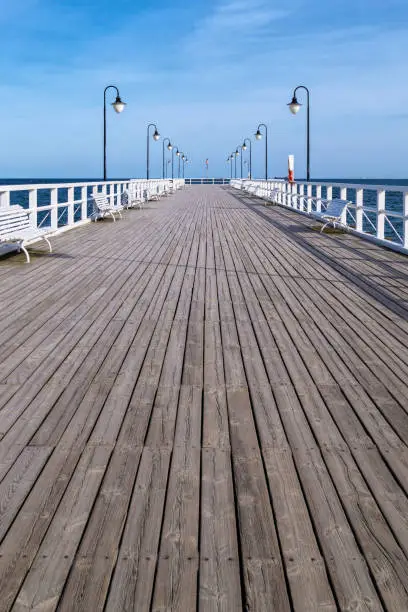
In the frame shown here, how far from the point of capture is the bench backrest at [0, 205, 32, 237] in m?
8.34

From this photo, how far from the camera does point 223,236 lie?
1269cm

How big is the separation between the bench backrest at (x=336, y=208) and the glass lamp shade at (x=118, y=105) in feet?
32.3

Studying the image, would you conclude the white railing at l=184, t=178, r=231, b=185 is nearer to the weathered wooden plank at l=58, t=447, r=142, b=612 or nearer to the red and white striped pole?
the red and white striped pole

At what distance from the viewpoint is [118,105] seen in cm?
2148

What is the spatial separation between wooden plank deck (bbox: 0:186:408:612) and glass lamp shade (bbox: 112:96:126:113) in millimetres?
16017

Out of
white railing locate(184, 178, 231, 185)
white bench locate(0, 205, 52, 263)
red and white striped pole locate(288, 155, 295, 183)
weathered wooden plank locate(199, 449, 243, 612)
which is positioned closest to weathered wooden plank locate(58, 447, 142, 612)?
weathered wooden plank locate(199, 449, 243, 612)

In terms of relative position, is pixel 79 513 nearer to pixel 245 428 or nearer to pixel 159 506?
pixel 159 506

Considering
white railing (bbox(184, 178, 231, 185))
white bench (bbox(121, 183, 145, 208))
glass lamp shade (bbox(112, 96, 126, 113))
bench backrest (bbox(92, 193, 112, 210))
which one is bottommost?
bench backrest (bbox(92, 193, 112, 210))

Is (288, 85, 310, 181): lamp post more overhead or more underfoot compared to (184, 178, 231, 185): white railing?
more underfoot

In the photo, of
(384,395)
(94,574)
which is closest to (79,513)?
(94,574)

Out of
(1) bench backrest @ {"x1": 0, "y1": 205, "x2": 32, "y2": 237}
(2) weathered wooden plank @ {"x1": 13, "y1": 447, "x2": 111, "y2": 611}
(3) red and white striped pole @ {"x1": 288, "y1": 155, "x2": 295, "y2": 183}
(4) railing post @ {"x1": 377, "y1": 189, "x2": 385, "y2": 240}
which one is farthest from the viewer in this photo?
(3) red and white striped pole @ {"x1": 288, "y1": 155, "x2": 295, "y2": 183}

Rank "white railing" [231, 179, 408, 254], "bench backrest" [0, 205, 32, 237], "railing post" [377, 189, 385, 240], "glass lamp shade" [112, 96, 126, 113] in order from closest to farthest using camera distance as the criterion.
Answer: "bench backrest" [0, 205, 32, 237] < "white railing" [231, 179, 408, 254] < "railing post" [377, 189, 385, 240] < "glass lamp shade" [112, 96, 126, 113]

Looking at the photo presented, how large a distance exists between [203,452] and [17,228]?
22.2 feet

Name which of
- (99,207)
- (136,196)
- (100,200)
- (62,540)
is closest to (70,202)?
(99,207)
